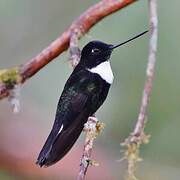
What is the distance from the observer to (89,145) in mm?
2258

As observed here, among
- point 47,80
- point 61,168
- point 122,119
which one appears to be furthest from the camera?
point 47,80

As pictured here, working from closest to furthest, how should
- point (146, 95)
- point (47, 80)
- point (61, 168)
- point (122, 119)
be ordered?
point (146, 95), point (61, 168), point (122, 119), point (47, 80)

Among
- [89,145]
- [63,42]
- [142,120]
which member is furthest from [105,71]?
[142,120]

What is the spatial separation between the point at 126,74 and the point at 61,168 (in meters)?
0.93

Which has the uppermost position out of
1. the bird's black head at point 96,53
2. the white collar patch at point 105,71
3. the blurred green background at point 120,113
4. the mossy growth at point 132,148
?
the blurred green background at point 120,113

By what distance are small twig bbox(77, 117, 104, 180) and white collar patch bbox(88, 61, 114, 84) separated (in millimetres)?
401

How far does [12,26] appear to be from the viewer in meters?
5.57

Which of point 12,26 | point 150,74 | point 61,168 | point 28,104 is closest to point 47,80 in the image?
point 28,104

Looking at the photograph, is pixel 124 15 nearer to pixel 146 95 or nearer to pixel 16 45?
pixel 16 45

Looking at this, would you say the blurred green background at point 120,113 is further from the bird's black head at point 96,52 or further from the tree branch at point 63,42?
the tree branch at point 63,42

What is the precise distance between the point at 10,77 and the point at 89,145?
952mm

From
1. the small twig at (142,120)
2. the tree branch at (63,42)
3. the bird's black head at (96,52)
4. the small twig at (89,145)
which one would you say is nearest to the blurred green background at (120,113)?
the bird's black head at (96,52)

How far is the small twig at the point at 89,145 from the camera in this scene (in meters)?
2.13

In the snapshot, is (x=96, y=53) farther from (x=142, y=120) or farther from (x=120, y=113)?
(x=120, y=113)
